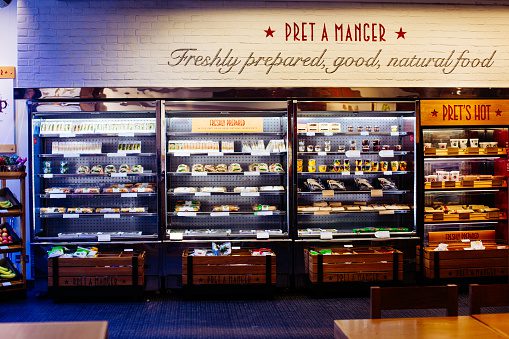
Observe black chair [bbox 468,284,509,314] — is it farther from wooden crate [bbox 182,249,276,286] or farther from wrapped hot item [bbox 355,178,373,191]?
wrapped hot item [bbox 355,178,373,191]

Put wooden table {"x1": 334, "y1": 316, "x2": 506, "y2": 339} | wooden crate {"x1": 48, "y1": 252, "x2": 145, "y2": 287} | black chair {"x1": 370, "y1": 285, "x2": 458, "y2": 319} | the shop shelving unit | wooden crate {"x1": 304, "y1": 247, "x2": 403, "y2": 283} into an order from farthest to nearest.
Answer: wooden crate {"x1": 304, "y1": 247, "x2": 403, "y2": 283}, the shop shelving unit, wooden crate {"x1": 48, "y1": 252, "x2": 145, "y2": 287}, black chair {"x1": 370, "y1": 285, "x2": 458, "y2": 319}, wooden table {"x1": 334, "y1": 316, "x2": 506, "y2": 339}

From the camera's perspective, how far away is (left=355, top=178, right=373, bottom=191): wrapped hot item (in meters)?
6.97

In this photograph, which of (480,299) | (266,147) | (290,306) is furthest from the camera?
(266,147)

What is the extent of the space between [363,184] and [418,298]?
3.76m

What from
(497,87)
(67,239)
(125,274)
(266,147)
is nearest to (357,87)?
(266,147)

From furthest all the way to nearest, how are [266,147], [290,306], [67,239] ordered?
[266,147] < [67,239] < [290,306]

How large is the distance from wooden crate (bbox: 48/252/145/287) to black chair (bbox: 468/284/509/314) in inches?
156

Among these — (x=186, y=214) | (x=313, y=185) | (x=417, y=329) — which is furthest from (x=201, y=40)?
(x=417, y=329)

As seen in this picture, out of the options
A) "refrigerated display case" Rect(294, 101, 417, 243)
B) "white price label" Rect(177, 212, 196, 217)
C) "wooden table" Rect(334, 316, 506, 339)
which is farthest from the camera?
"refrigerated display case" Rect(294, 101, 417, 243)

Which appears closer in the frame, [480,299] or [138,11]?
[480,299]

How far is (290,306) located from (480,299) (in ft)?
9.96

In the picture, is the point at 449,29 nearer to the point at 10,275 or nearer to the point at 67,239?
the point at 67,239

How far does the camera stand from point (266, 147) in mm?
7012

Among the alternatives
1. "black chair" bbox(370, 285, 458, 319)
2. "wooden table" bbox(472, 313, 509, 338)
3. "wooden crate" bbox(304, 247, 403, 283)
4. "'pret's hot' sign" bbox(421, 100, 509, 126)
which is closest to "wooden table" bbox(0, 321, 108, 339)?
"black chair" bbox(370, 285, 458, 319)
